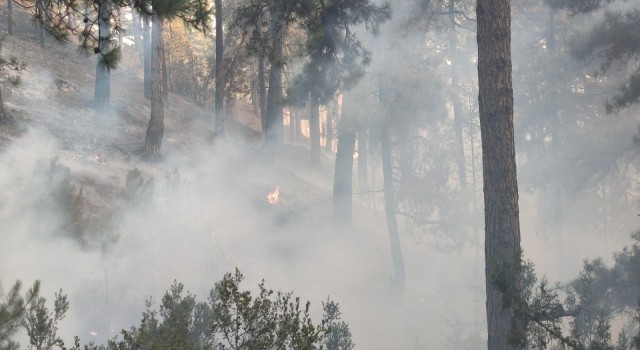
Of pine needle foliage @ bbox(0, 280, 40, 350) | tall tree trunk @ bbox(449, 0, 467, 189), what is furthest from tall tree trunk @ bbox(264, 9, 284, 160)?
pine needle foliage @ bbox(0, 280, 40, 350)

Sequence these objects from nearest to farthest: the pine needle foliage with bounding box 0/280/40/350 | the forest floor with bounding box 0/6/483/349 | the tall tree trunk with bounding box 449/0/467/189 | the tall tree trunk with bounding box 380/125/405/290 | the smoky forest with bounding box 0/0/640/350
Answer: the pine needle foliage with bounding box 0/280/40/350 → the smoky forest with bounding box 0/0/640/350 → the forest floor with bounding box 0/6/483/349 → the tall tree trunk with bounding box 380/125/405/290 → the tall tree trunk with bounding box 449/0/467/189

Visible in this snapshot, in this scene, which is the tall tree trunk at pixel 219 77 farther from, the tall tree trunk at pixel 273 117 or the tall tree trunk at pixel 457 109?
the tall tree trunk at pixel 457 109

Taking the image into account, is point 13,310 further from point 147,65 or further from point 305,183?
point 147,65

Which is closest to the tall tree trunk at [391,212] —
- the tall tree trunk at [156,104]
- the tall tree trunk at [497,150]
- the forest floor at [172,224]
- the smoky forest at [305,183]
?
the smoky forest at [305,183]

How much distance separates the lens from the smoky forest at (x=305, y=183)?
7562 millimetres

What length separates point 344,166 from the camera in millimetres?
22281

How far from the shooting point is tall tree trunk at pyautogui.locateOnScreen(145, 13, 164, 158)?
19219 mm

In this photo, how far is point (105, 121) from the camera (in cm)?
2139

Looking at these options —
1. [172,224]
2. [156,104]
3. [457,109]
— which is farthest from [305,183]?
[172,224]

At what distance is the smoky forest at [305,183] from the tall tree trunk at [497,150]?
0.09ft

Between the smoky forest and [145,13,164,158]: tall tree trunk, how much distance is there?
0.07 meters

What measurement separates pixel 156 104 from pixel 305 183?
8576mm

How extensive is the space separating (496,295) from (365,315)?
12596 millimetres

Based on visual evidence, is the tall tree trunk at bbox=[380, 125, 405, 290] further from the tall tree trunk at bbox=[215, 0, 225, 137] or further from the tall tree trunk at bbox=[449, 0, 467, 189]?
the tall tree trunk at bbox=[215, 0, 225, 137]
